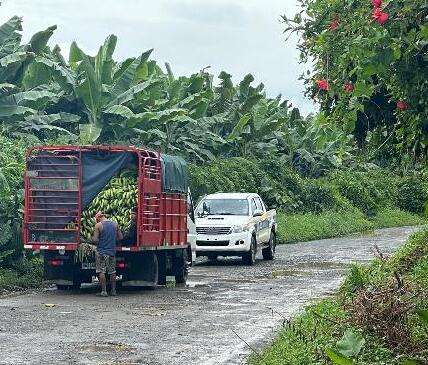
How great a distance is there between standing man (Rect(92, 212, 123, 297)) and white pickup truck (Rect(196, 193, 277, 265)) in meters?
8.35

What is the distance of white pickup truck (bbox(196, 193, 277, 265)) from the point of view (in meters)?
28.0

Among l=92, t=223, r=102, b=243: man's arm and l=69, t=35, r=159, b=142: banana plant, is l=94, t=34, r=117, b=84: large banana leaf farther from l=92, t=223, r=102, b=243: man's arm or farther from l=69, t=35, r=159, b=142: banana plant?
l=92, t=223, r=102, b=243: man's arm

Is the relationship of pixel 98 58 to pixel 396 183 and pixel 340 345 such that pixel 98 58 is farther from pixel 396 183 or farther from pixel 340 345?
pixel 396 183

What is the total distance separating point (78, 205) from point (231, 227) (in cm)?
823

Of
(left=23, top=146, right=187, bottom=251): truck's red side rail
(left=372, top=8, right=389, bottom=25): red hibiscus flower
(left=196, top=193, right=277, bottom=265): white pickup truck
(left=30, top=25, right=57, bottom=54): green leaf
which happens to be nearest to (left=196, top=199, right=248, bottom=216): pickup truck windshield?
(left=196, top=193, right=277, bottom=265): white pickup truck

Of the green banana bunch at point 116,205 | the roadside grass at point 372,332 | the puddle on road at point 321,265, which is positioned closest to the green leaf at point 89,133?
the puddle on road at point 321,265

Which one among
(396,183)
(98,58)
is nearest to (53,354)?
(98,58)

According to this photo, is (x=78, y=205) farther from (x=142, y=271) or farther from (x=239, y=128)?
(x=239, y=128)

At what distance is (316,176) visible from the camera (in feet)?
169

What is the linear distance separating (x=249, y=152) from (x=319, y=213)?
5.94 m

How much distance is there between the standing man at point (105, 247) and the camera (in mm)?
19453

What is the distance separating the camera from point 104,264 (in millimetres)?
19750

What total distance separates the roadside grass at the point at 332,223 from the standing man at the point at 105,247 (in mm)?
20087

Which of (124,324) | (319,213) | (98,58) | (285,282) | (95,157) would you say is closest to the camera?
(124,324)
